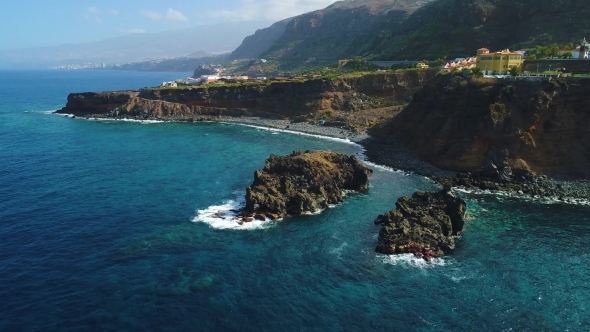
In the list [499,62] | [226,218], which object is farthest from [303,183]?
[499,62]

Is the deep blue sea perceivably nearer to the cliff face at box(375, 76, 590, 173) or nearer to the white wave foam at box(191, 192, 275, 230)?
the white wave foam at box(191, 192, 275, 230)

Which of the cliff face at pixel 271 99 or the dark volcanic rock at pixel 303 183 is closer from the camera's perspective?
the dark volcanic rock at pixel 303 183

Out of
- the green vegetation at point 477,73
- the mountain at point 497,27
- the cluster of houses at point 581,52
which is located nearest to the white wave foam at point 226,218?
the green vegetation at point 477,73

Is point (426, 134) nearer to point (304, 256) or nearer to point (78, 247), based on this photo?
point (304, 256)

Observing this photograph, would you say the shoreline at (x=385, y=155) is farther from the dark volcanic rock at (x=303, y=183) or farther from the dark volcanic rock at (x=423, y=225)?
the dark volcanic rock at (x=423, y=225)

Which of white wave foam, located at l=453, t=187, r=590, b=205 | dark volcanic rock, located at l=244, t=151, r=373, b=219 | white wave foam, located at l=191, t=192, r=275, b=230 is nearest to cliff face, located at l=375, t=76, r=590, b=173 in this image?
white wave foam, located at l=453, t=187, r=590, b=205

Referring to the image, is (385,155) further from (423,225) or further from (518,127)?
(423,225)
